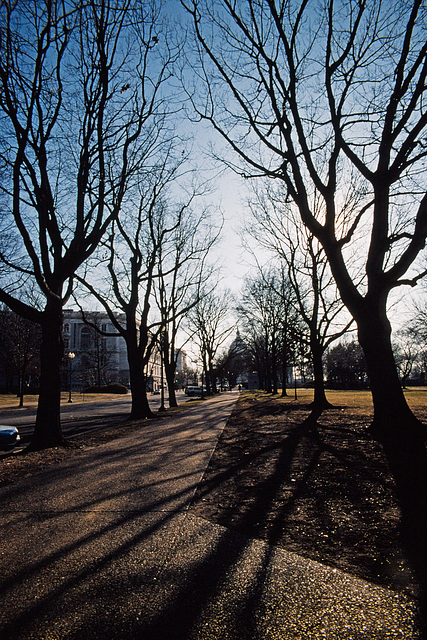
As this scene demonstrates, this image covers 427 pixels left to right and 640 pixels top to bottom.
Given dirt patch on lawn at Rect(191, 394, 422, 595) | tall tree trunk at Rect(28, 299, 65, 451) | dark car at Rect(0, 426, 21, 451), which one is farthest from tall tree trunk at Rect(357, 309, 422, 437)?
dark car at Rect(0, 426, 21, 451)

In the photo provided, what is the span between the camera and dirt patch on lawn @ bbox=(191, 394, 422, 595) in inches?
125

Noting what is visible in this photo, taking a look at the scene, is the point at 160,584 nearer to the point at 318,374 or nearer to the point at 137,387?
the point at 137,387

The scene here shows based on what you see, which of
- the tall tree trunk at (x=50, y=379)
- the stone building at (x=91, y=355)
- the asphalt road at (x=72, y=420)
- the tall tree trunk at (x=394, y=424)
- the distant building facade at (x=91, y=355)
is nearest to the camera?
the tall tree trunk at (x=394, y=424)

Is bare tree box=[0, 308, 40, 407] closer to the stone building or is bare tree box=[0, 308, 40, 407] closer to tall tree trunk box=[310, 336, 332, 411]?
the stone building

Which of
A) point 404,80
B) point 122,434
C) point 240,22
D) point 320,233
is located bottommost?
point 122,434

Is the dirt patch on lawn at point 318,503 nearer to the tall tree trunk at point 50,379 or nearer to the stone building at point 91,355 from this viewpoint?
the tall tree trunk at point 50,379

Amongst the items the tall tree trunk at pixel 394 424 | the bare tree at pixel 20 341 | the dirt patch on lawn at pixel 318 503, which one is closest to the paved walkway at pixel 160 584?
the dirt patch on lawn at pixel 318 503

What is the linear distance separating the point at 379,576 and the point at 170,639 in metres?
1.54

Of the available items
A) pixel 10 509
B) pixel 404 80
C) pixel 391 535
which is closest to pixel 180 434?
pixel 10 509

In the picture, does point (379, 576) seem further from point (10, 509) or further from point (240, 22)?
point (240, 22)

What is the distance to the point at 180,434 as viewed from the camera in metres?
11.4

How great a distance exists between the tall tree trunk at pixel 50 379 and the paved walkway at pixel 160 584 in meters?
5.02

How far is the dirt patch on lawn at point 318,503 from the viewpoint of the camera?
125 inches

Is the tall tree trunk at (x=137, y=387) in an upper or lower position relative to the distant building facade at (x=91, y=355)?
lower
